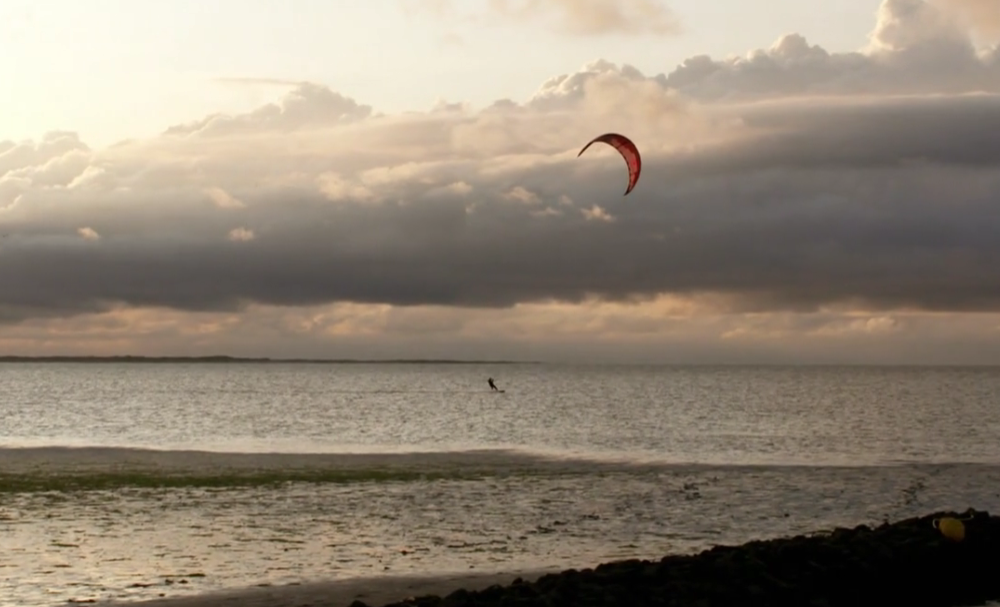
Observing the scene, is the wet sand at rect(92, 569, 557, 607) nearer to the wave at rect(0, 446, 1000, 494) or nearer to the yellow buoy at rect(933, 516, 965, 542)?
the yellow buoy at rect(933, 516, 965, 542)

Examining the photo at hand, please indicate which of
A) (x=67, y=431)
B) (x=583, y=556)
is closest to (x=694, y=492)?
(x=583, y=556)

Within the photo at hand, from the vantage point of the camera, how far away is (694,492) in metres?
30.1

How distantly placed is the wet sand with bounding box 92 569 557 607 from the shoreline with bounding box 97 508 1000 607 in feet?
0.05

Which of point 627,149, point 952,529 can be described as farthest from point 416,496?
point 952,529

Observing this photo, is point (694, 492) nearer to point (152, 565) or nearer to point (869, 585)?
point (869, 585)

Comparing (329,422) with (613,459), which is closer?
(613,459)

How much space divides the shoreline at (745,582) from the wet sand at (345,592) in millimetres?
14

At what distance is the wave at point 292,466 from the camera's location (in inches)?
1288

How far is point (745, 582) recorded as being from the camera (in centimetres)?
1598

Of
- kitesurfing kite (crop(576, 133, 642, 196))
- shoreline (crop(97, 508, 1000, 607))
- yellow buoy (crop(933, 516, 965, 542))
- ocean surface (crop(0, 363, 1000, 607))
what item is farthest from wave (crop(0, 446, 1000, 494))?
yellow buoy (crop(933, 516, 965, 542))

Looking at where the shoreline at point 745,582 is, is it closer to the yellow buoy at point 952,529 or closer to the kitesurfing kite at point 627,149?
the yellow buoy at point 952,529

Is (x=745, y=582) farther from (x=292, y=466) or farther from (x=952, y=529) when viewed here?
(x=292, y=466)

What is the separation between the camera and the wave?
32719 mm

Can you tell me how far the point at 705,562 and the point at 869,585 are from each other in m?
2.59
